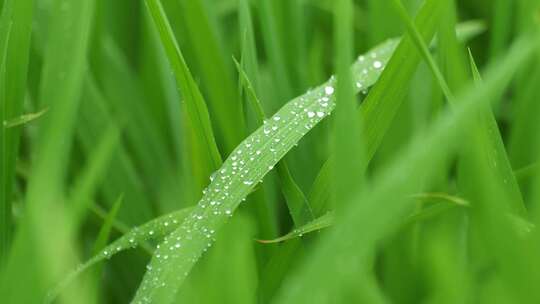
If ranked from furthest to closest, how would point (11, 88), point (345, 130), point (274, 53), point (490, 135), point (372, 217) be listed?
point (274, 53)
point (11, 88)
point (490, 135)
point (345, 130)
point (372, 217)

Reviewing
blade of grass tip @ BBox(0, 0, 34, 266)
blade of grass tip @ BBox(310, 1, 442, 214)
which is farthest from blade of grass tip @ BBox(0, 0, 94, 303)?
blade of grass tip @ BBox(310, 1, 442, 214)

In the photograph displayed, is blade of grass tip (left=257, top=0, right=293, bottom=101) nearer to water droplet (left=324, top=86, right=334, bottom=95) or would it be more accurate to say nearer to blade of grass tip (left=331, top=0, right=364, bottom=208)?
water droplet (left=324, top=86, right=334, bottom=95)

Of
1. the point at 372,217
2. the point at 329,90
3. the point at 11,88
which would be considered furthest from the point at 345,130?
the point at 11,88

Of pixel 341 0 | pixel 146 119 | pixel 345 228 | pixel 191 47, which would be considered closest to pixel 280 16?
pixel 191 47

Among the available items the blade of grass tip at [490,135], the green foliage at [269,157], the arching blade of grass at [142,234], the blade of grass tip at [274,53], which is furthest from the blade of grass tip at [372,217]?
the blade of grass tip at [274,53]

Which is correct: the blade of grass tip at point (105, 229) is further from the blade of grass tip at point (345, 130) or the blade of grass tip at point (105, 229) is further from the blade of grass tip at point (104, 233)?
the blade of grass tip at point (345, 130)

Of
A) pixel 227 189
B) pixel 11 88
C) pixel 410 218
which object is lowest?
pixel 410 218

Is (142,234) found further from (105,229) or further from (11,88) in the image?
(11,88)

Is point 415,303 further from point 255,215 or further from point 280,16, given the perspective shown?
point 280,16
